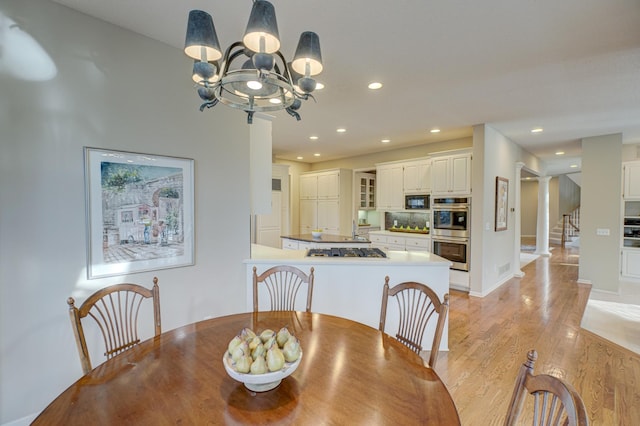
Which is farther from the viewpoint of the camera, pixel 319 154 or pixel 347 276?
pixel 319 154

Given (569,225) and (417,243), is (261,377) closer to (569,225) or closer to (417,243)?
(417,243)

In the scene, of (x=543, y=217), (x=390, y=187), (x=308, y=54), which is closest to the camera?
(x=308, y=54)

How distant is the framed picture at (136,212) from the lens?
2.06 metres

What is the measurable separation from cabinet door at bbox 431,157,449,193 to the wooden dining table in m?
4.27

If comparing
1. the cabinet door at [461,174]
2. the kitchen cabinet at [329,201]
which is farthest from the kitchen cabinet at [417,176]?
the kitchen cabinet at [329,201]

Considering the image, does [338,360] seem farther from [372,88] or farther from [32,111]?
[372,88]

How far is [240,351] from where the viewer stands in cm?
107

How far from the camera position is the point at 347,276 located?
2926mm

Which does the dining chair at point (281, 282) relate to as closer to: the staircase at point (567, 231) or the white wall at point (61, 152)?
the white wall at point (61, 152)

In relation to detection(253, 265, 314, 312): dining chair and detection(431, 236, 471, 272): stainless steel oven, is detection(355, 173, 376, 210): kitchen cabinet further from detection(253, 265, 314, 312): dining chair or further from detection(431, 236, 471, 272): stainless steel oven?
detection(253, 265, 314, 312): dining chair

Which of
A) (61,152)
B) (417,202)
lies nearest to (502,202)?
(417,202)

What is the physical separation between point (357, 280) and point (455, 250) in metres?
2.84

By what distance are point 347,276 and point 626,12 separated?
9.38ft

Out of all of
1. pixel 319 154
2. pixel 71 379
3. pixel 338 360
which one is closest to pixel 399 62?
pixel 338 360
